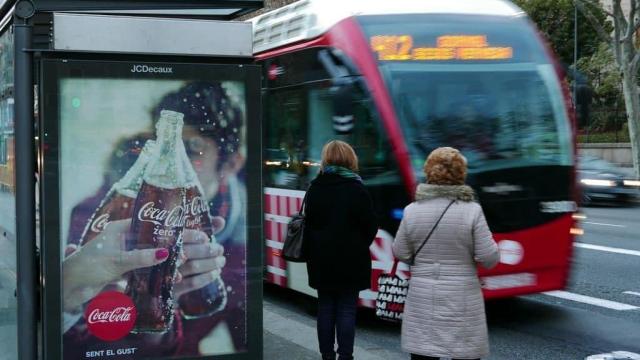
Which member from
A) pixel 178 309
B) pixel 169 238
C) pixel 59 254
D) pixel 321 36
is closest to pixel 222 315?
pixel 178 309

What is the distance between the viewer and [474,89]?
761cm

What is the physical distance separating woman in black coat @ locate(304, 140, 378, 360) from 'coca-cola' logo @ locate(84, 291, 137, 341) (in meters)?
1.25

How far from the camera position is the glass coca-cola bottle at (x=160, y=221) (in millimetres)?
4879

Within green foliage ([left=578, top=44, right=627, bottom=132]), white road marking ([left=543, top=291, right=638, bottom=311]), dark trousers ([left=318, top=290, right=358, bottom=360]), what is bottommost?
white road marking ([left=543, top=291, right=638, bottom=311])

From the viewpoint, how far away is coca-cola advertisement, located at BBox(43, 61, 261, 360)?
15.6 ft

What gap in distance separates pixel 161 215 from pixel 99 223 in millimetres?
364

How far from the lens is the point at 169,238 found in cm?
494

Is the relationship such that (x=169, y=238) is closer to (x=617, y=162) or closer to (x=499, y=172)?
(x=499, y=172)

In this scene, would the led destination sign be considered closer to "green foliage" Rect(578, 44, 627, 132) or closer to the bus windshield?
the bus windshield

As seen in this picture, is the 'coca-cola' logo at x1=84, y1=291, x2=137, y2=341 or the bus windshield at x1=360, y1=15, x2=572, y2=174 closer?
the 'coca-cola' logo at x1=84, y1=291, x2=137, y2=341

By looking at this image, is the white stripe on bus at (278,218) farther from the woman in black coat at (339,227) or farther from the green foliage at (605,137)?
the green foliage at (605,137)

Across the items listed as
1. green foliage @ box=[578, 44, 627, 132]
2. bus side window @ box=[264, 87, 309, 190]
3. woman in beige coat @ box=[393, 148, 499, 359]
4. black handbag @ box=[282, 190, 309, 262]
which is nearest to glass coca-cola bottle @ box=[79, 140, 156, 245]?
black handbag @ box=[282, 190, 309, 262]

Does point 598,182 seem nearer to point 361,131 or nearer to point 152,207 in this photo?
point 361,131

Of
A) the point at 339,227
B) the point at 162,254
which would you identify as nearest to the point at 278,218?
the point at 339,227
